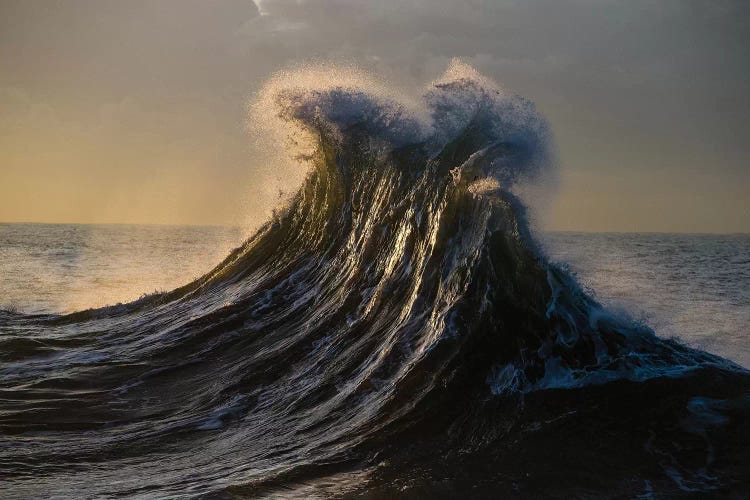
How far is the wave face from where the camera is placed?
15.6 feet

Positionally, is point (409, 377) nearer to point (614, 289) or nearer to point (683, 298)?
point (683, 298)

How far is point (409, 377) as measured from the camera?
6.10m

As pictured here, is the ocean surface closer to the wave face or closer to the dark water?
the dark water

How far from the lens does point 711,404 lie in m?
5.46

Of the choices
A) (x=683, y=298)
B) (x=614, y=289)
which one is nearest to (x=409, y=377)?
(x=683, y=298)

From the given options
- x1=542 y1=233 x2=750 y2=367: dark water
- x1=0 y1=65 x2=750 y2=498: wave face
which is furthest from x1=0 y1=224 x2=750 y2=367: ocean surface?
x1=0 y1=65 x2=750 y2=498: wave face

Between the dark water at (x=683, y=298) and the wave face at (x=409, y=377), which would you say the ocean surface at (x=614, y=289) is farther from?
the wave face at (x=409, y=377)

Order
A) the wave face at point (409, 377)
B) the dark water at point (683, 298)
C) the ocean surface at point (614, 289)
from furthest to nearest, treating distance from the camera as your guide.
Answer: the ocean surface at point (614, 289) → the dark water at point (683, 298) → the wave face at point (409, 377)

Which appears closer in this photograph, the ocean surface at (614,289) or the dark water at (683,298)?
the dark water at (683,298)

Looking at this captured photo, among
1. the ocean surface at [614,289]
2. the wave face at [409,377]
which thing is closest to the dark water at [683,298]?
the ocean surface at [614,289]

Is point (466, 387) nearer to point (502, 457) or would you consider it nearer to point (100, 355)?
point (502, 457)

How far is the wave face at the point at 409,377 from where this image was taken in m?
4.75

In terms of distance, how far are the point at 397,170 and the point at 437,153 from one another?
2.64 ft

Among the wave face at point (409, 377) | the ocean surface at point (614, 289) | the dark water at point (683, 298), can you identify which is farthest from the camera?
the ocean surface at point (614, 289)
